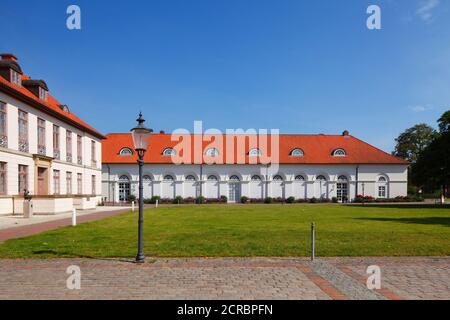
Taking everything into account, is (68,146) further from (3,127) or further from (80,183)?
(3,127)

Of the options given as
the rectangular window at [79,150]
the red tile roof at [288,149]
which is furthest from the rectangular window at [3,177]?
the red tile roof at [288,149]

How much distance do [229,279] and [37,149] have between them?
22.4 metres

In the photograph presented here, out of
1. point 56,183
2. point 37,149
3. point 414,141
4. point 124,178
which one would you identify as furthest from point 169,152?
point 414,141

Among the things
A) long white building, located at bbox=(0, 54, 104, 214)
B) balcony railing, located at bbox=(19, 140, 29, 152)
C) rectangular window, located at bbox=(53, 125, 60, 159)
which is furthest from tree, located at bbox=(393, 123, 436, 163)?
balcony railing, located at bbox=(19, 140, 29, 152)

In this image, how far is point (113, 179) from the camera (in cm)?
4128

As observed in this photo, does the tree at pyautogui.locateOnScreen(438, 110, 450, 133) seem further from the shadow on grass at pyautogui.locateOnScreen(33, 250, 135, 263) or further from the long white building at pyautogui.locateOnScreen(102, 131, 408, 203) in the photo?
the shadow on grass at pyautogui.locateOnScreen(33, 250, 135, 263)

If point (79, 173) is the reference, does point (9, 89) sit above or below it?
above

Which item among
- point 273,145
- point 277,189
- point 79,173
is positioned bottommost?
point 277,189

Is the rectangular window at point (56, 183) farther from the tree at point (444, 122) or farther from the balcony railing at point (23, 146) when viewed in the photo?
the tree at point (444, 122)

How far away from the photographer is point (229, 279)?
595 centimetres

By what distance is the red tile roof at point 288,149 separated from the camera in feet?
136

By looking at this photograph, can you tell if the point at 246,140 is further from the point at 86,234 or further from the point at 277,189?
the point at 86,234
